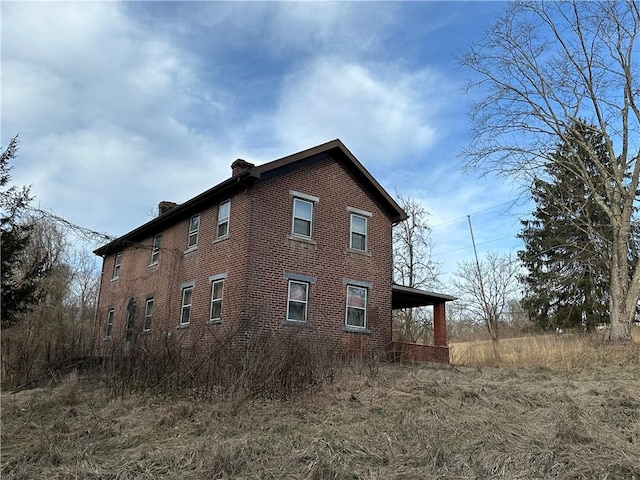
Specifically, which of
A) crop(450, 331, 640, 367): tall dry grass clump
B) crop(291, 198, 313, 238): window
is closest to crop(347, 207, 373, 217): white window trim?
crop(291, 198, 313, 238): window

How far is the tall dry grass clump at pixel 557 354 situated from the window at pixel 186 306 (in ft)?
34.1

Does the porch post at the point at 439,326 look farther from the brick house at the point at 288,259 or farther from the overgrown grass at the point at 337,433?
the overgrown grass at the point at 337,433

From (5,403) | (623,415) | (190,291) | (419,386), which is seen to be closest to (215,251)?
(190,291)

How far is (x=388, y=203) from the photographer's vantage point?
19688 mm

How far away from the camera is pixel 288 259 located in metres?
16.5

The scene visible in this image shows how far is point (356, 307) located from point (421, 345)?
2.95m

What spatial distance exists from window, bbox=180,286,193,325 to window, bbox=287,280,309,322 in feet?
13.3

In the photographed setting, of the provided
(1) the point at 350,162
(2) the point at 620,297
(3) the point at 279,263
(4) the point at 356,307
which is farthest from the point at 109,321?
(2) the point at 620,297

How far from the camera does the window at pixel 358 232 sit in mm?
18609

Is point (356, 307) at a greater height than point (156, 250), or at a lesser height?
lesser

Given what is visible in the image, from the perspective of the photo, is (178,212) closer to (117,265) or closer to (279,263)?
(279,263)

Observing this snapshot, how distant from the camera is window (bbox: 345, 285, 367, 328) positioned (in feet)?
58.0

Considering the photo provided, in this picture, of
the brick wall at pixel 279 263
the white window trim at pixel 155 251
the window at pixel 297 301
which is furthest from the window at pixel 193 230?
the window at pixel 297 301

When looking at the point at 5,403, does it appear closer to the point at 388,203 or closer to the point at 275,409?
the point at 275,409
